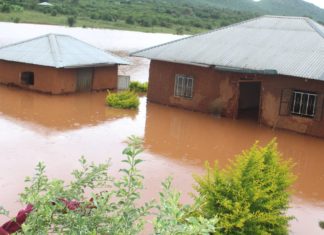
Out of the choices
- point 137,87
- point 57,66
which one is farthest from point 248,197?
point 137,87

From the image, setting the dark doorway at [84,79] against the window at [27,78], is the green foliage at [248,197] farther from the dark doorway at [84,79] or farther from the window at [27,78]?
the window at [27,78]

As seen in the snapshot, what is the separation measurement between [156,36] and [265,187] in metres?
52.9

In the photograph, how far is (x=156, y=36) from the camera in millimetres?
59844

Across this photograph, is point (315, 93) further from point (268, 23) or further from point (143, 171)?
point (143, 171)

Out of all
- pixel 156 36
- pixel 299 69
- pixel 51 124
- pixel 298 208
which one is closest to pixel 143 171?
pixel 298 208

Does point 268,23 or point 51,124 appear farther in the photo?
point 268,23

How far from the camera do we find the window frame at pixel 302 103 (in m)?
17.3

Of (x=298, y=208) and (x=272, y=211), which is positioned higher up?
(x=272, y=211)

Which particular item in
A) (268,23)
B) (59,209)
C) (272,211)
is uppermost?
(268,23)

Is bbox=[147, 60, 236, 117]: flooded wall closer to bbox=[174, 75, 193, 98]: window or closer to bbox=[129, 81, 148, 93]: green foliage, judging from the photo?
bbox=[174, 75, 193, 98]: window

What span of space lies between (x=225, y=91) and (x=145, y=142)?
5308 millimetres

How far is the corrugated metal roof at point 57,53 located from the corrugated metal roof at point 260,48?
3.02m

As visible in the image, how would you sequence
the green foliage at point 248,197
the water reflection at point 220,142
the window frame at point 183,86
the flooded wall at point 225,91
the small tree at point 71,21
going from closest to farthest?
the green foliage at point 248,197 → the water reflection at point 220,142 → the flooded wall at point 225,91 → the window frame at point 183,86 → the small tree at point 71,21

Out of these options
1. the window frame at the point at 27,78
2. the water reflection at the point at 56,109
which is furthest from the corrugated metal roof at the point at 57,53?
the water reflection at the point at 56,109
